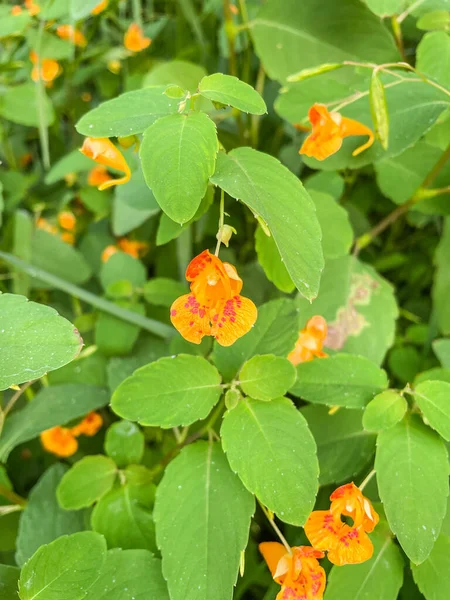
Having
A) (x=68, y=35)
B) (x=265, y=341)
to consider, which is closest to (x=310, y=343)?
(x=265, y=341)

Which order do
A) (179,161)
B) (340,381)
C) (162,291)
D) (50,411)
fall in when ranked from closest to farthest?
(179,161) → (340,381) → (50,411) → (162,291)

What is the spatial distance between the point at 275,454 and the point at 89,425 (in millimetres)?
483

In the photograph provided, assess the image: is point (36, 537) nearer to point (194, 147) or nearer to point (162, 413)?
point (162, 413)

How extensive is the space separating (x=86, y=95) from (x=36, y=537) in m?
1.08

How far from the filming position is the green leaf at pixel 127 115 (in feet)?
1.69

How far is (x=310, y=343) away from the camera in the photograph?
66cm

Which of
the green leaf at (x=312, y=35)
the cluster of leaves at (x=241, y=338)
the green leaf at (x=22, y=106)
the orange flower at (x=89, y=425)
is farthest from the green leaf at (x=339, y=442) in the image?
the green leaf at (x=22, y=106)

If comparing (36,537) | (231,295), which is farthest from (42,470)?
(231,295)

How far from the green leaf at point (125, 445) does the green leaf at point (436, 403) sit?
0.35 meters

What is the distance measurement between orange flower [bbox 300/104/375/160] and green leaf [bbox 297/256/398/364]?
240 mm

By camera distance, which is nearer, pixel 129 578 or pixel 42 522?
pixel 129 578

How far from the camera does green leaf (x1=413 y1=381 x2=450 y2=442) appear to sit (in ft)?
1.74

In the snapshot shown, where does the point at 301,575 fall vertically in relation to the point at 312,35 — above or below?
below

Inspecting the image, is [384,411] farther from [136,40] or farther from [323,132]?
[136,40]
